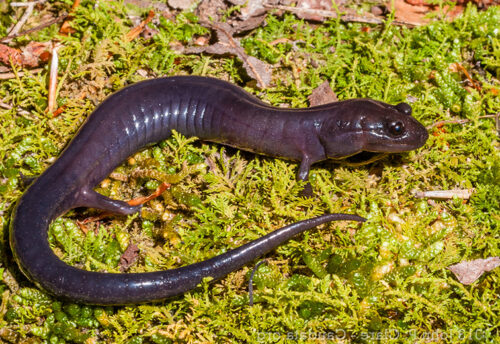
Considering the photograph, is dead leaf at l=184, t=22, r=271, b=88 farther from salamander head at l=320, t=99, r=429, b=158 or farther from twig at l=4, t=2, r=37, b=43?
twig at l=4, t=2, r=37, b=43

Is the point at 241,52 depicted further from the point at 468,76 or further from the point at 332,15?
the point at 468,76

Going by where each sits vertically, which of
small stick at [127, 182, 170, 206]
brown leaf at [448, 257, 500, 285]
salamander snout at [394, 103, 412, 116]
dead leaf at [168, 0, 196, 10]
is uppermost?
dead leaf at [168, 0, 196, 10]

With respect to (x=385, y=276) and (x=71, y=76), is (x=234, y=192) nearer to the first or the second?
(x=385, y=276)

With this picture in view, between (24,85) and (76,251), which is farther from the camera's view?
(24,85)

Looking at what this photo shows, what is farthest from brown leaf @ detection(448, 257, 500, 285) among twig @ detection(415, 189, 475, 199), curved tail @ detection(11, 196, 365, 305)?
curved tail @ detection(11, 196, 365, 305)

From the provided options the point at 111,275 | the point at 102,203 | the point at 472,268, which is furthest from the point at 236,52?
the point at 472,268

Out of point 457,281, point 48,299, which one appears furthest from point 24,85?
point 457,281

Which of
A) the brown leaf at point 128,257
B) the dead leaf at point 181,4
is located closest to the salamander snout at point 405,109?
the dead leaf at point 181,4
